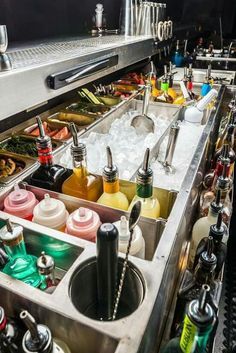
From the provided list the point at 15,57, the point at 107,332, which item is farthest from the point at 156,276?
the point at 15,57

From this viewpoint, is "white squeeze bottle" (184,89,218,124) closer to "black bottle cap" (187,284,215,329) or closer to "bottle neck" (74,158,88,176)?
"bottle neck" (74,158,88,176)

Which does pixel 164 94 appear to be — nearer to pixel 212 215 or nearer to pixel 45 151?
pixel 212 215

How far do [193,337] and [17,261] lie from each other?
1.66 ft

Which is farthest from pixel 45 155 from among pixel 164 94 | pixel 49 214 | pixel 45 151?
pixel 164 94

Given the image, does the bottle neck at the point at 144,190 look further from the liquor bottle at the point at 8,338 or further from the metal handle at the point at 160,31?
the metal handle at the point at 160,31

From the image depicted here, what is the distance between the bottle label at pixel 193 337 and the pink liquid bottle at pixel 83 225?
1.28ft

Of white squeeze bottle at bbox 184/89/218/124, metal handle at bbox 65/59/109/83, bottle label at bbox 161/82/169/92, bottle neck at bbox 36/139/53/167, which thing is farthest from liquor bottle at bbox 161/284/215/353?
bottle label at bbox 161/82/169/92

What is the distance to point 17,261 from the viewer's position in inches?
31.2

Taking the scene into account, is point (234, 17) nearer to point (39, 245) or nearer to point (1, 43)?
point (1, 43)

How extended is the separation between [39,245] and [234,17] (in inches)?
307

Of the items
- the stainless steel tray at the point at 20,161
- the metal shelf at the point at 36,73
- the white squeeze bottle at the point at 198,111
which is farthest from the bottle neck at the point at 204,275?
the white squeeze bottle at the point at 198,111

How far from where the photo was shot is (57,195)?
107 centimetres

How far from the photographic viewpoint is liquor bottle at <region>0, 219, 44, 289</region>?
30.4 inches

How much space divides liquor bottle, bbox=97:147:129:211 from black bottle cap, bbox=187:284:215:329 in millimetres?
503
